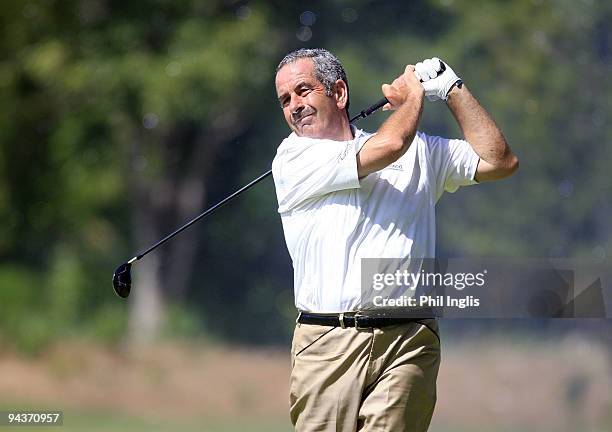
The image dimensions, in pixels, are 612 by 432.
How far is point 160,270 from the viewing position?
39.6 feet

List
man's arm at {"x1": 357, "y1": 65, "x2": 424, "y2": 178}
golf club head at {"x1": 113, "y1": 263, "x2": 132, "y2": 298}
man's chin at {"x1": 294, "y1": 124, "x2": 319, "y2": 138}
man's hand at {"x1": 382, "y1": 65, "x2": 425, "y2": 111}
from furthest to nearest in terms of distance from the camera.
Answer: golf club head at {"x1": 113, "y1": 263, "x2": 132, "y2": 298}
man's chin at {"x1": 294, "y1": 124, "x2": 319, "y2": 138}
man's hand at {"x1": 382, "y1": 65, "x2": 425, "y2": 111}
man's arm at {"x1": 357, "y1": 65, "x2": 424, "y2": 178}

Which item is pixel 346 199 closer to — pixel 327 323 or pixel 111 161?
pixel 327 323

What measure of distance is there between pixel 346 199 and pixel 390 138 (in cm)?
27

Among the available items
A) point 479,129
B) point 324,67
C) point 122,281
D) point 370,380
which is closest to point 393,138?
point 479,129

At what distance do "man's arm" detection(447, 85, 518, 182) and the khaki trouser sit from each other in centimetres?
61

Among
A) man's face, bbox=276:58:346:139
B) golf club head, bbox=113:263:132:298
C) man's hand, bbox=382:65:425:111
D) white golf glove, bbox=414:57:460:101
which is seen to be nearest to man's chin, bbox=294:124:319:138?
man's face, bbox=276:58:346:139

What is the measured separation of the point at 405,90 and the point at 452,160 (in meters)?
0.31

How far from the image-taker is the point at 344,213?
141 inches

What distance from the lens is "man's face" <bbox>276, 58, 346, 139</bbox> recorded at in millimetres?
3793

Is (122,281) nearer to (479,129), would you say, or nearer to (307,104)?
(307,104)

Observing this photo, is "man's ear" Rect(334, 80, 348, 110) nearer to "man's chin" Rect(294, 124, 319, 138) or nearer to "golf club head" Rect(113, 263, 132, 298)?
"man's chin" Rect(294, 124, 319, 138)

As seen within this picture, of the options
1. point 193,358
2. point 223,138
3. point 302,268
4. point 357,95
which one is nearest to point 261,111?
point 223,138

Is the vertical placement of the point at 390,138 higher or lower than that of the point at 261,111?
lower

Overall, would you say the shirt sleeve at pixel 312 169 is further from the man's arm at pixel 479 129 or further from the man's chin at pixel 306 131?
the man's arm at pixel 479 129
